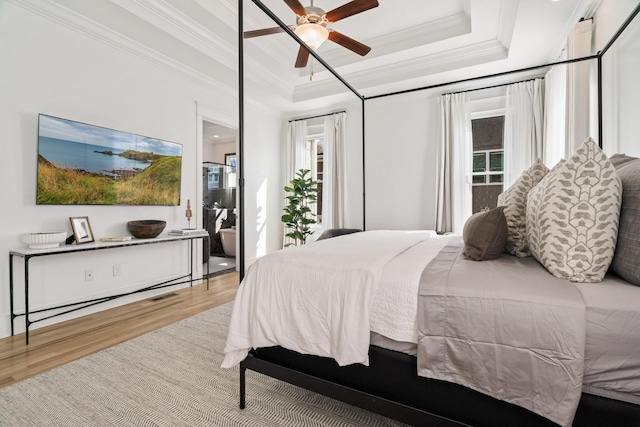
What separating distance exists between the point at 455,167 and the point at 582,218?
3147mm

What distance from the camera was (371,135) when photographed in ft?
15.7

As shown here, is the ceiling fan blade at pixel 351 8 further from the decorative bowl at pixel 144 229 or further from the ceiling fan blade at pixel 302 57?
the decorative bowl at pixel 144 229

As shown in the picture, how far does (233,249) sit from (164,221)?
2691mm

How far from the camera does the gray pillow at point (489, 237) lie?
148 cm

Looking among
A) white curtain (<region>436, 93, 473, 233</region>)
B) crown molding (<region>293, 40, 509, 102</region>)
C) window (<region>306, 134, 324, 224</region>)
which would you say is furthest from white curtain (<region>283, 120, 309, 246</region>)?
white curtain (<region>436, 93, 473, 233</region>)

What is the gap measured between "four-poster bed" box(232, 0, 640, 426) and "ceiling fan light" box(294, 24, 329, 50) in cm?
228

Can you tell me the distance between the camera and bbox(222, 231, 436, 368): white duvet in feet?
4.06

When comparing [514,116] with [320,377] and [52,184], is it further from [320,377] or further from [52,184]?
[52,184]

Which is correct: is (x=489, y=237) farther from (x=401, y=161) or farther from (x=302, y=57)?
(x=401, y=161)

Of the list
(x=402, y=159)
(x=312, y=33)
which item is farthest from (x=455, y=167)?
(x=312, y=33)

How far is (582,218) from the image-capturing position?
115 cm

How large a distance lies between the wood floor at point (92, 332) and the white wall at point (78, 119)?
0.21 metres

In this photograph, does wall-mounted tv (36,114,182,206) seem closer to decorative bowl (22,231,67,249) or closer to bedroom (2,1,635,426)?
bedroom (2,1,635,426)

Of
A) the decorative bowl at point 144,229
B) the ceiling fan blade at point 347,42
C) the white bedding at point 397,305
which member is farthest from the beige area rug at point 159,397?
the ceiling fan blade at point 347,42
